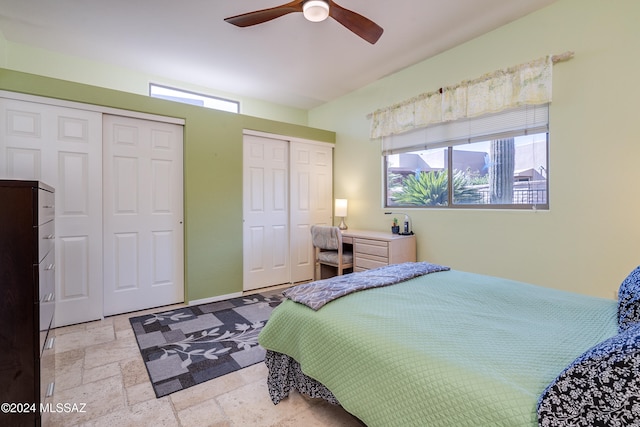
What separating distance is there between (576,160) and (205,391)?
3.16 metres

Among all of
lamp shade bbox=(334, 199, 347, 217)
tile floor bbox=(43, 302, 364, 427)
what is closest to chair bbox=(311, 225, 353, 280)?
lamp shade bbox=(334, 199, 347, 217)

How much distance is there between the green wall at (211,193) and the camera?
3.32 metres

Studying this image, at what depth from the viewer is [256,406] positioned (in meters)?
1.68

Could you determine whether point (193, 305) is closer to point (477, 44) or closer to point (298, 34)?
point (298, 34)

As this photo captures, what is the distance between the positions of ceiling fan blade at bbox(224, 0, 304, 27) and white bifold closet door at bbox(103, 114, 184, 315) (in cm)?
152

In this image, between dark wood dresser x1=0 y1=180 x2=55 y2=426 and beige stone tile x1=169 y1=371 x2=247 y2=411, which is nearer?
dark wood dresser x1=0 y1=180 x2=55 y2=426

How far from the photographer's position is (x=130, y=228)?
3096mm

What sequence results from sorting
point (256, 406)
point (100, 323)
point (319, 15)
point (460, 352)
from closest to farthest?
point (460, 352)
point (256, 406)
point (319, 15)
point (100, 323)

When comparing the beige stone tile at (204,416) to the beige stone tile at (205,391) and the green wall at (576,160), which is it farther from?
the green wall at (576,160)

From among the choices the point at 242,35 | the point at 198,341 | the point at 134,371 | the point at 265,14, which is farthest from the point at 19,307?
the point at 242,35

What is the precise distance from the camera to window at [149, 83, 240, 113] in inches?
156

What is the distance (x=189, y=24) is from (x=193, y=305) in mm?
2791

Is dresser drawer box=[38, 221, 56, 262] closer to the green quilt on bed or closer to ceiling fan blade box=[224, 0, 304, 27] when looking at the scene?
the green quilt on bed

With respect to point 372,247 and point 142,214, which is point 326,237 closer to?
point 372,247
